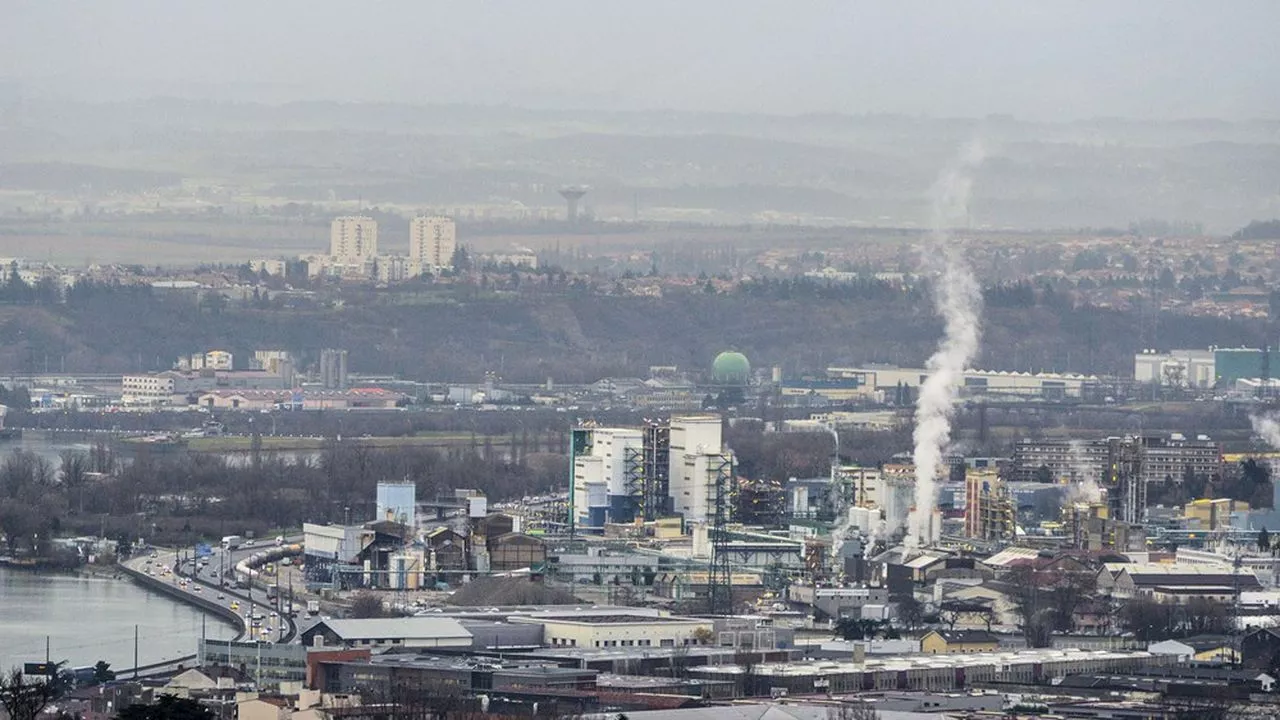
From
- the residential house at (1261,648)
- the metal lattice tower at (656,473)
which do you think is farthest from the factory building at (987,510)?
the residential house at (1261,648)

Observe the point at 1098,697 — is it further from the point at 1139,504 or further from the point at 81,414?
the point at 81,414

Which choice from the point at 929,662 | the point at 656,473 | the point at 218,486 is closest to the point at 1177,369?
the point at 218,486

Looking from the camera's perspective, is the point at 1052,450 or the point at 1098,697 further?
the point at 1052,450

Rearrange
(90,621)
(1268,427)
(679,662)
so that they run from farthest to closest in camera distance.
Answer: (1268,427) < (90,621) < (679,662)

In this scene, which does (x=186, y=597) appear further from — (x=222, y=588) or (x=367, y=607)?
(x=367, y=607)

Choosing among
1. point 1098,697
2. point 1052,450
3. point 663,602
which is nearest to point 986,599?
point 663,602

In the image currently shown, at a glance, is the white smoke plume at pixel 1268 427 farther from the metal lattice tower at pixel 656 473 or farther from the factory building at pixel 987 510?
the metal lattice tower at pixel 656 473
